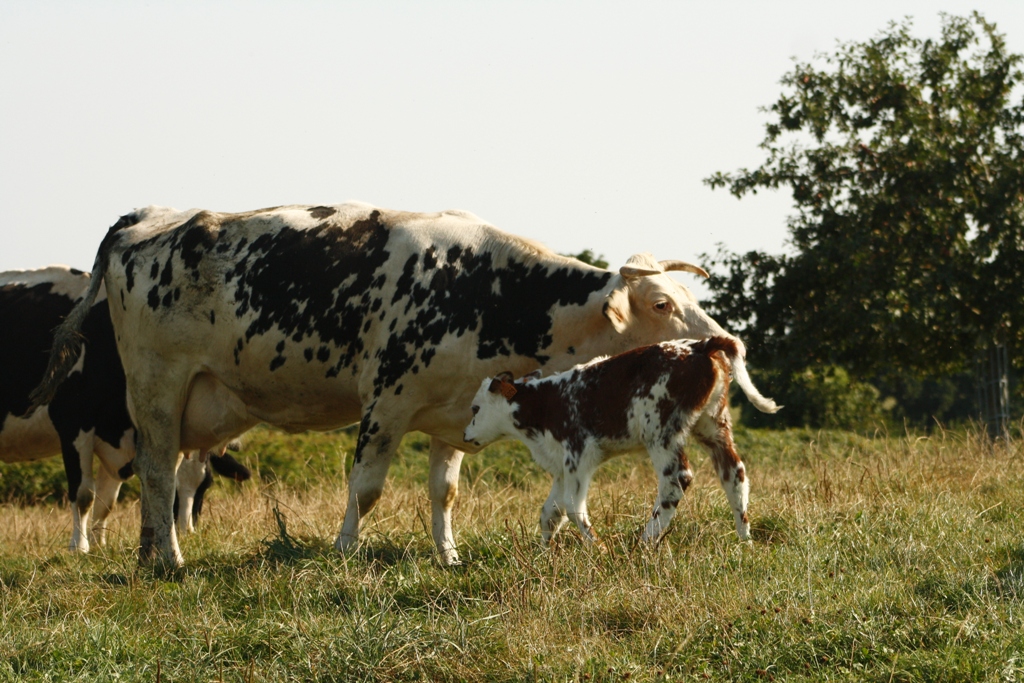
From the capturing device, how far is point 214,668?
564cm

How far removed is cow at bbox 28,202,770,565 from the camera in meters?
8.37

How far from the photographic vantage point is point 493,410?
8055mm

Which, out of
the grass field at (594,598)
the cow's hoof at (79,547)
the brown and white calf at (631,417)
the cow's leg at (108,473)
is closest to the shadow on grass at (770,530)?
the grass field at (594,598)

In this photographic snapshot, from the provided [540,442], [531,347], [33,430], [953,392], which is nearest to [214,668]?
[540,442]

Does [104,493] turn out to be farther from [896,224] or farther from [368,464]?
[896,224]

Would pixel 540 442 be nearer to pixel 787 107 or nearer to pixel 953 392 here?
pixel 787 107

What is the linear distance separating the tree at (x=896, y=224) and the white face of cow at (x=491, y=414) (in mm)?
11573

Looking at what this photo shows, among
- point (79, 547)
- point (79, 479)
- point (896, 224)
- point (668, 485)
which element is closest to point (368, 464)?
point (668, 485)

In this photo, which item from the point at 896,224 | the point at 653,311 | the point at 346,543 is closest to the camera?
the point at 346,543

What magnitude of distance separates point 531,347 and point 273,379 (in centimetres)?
201

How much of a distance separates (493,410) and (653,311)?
1.40m

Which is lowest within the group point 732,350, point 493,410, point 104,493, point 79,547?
point 104,493

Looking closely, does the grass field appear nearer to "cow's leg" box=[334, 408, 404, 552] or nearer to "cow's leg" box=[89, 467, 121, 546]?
"cow's leg" box=[334, 408, 404, 552]

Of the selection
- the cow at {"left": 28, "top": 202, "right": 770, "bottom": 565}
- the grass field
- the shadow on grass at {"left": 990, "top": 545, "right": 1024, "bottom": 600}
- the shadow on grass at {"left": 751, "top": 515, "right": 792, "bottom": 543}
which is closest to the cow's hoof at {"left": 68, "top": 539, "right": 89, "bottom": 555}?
the grass field
